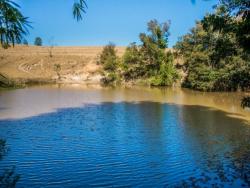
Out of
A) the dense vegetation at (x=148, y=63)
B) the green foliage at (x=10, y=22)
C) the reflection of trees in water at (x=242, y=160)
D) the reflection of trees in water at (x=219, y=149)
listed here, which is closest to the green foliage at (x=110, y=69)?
the dense vegetation at (x=148, y=63)

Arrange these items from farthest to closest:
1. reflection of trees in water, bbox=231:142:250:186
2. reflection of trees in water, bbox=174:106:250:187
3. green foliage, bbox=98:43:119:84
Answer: green foliage, bbox=98:43:119:84 < reflection of trees in water, bbox=231:142:250:186 < reflection of trees in water, bbox=174:106:250:187

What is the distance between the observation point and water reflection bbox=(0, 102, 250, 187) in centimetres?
1503

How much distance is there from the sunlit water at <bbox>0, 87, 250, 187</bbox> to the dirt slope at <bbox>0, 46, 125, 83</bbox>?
141ft

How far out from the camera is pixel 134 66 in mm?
74250

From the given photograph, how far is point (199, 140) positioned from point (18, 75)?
59754 mm

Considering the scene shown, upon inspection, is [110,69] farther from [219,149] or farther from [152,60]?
[219,149]

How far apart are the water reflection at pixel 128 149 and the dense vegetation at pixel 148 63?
36539mm

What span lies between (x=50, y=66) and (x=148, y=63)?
25696 mm

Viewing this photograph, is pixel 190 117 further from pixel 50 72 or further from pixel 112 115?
pixel 50 72

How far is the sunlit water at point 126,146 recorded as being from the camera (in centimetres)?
1509

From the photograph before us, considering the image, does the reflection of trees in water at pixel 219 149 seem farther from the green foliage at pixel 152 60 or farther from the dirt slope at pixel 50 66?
the dirt slope at pixel 50 66

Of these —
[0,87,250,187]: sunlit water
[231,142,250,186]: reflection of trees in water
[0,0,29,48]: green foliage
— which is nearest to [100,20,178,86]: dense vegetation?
[0,87,250,187]: sunlit water

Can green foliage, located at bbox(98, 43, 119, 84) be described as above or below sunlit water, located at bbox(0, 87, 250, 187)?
above

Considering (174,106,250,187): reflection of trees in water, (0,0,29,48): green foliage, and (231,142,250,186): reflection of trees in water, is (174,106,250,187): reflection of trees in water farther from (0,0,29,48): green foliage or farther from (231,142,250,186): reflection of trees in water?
(0,0,29,48): green foliage
